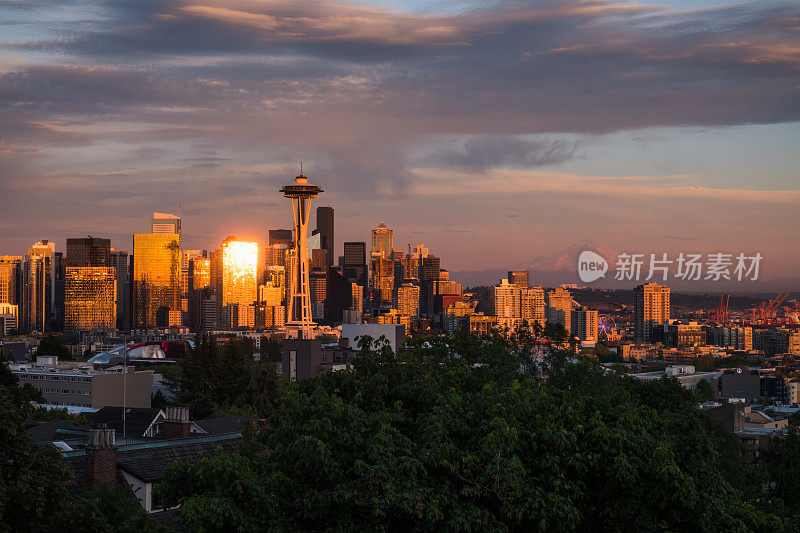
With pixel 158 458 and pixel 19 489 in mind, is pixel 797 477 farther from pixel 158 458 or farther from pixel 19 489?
pixel 19 489

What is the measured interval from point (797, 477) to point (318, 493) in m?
19.5

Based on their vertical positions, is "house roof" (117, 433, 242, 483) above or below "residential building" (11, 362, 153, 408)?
above

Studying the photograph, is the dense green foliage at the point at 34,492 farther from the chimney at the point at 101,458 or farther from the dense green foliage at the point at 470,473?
the chimney at the point at 101,458

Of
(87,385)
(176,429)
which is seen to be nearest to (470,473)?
(176,429)

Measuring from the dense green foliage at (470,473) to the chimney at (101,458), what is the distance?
8279 millimetres

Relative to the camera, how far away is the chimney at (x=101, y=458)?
92.1ft

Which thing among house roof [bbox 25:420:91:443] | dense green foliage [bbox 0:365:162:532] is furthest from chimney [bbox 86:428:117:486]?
house roof [bbox 25:420:91:443]

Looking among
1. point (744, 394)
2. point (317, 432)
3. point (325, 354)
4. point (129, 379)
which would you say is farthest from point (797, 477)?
point (325, 354)

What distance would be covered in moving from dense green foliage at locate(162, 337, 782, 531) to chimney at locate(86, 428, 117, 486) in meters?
8.28

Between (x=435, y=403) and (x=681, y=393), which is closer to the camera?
(x=435, y=403)

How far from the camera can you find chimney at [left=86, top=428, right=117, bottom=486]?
92.1ft

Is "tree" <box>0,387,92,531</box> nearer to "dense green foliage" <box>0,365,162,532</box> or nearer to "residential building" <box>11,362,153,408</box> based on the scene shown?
"dense green foliage" <box>0,365,162,532</box>

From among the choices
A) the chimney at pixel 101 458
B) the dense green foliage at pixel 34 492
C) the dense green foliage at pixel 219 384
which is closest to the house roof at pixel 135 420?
the chimney at pixel 101 458

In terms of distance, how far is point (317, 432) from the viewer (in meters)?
19.7
